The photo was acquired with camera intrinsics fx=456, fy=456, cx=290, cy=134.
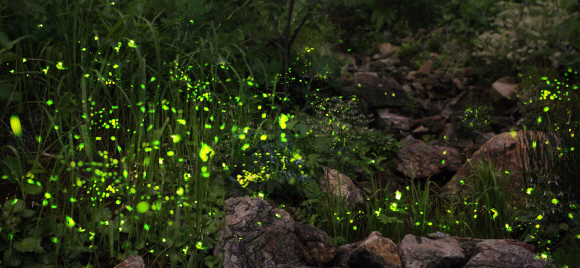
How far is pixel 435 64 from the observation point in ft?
32.8

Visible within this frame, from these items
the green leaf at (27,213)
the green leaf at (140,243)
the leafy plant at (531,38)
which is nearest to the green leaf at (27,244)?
the green leaf at (27,213)

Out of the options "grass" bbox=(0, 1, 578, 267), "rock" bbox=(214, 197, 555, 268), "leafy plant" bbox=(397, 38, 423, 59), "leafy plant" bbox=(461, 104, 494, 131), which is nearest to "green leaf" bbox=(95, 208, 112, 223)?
"grass" bbox=(0, 1, 578, 267)

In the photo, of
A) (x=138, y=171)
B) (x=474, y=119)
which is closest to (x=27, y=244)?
(x=138, y=171)

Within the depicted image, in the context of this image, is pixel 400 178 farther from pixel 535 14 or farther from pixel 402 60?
pixel 402 60

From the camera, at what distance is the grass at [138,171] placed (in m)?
2.31

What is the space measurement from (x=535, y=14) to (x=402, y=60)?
10.7ft

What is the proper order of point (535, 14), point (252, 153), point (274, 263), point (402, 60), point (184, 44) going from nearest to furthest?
1. point (274, 263)
2. point (252, 153)
3. point (184, 44)
4. point (535, 14)
5. point (402, 60)

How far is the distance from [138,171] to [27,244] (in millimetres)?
627

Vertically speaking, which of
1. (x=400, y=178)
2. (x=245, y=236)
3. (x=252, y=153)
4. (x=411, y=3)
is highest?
(x=411, y=3)

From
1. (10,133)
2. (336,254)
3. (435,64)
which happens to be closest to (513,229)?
(336,254)

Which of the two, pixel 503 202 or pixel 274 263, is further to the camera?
pixel 503 202

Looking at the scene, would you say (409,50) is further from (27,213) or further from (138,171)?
(27,213)

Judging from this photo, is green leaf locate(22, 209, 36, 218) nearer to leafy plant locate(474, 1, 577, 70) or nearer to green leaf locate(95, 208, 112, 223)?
green leaf locate(95, 208, 112, 223)

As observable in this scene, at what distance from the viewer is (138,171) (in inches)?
98.9
